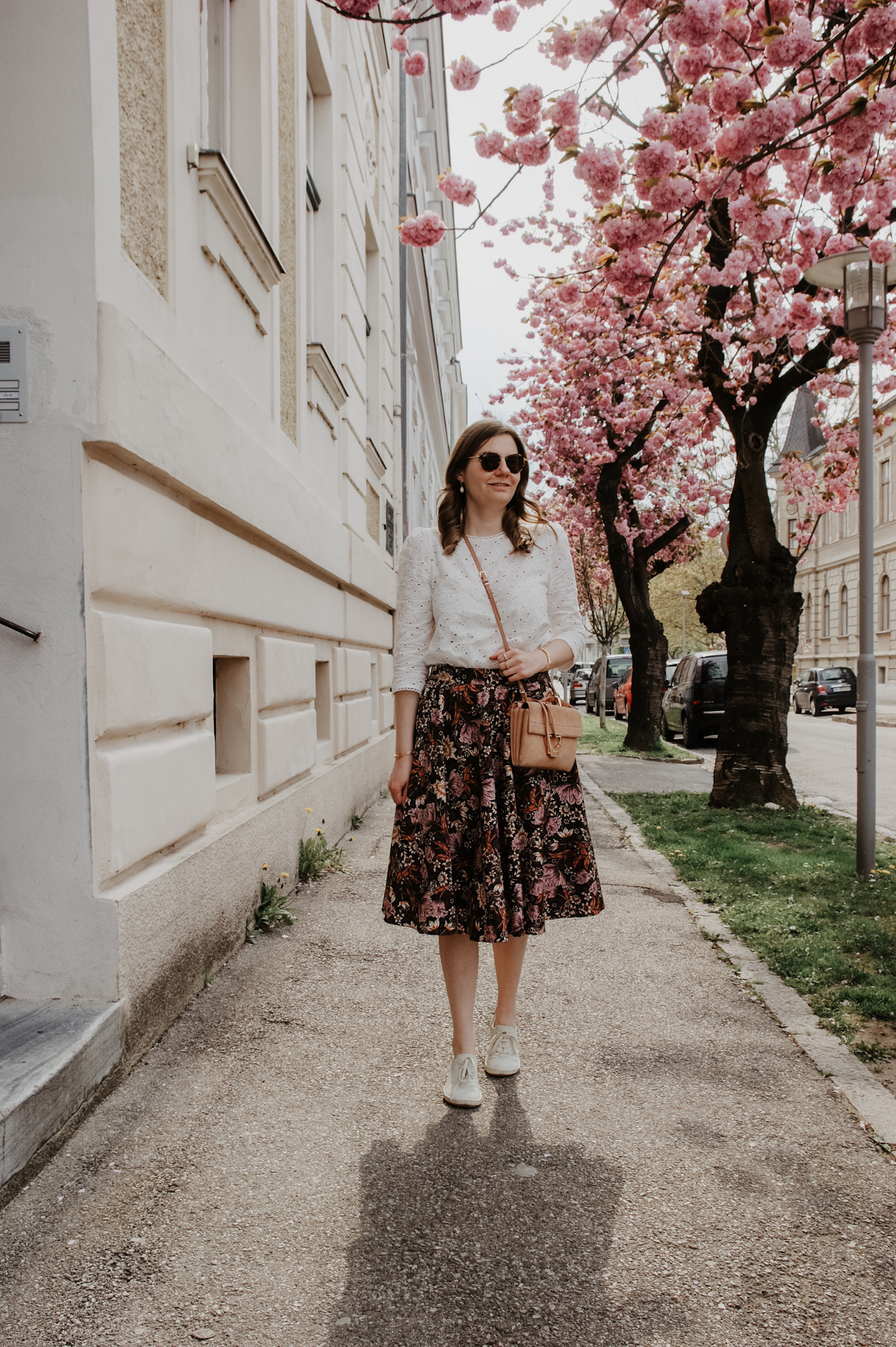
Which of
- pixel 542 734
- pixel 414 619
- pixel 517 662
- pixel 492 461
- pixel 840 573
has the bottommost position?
pixel 542 734

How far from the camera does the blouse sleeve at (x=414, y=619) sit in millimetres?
3059

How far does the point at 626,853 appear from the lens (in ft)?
24.2

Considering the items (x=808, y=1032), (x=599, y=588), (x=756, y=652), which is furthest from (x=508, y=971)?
(x=599, y=588)

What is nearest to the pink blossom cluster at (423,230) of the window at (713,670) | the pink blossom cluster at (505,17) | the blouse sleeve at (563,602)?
the pink blossom cluster at (505,17)

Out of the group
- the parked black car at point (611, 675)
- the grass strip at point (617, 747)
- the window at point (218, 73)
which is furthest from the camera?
the parked black car at point (611, 675)

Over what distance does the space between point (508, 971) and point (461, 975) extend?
171 mm

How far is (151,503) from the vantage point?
3.47 m

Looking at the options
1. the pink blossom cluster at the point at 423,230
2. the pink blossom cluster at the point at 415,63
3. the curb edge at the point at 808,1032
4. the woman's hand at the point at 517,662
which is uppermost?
the pink blossom cluster at the point at 415,63

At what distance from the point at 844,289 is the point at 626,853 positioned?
4.02 m

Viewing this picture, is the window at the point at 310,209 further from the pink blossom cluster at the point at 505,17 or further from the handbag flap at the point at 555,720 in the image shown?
the handbag flap at the point at 555,720

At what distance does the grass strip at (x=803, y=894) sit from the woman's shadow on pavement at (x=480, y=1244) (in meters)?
1.40

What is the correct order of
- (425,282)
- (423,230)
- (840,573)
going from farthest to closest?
(840,573)
(425,282)
(423,230)

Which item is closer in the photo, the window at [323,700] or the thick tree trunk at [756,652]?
the window at [323,700]

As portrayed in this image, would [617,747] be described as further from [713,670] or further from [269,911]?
[269,911]
